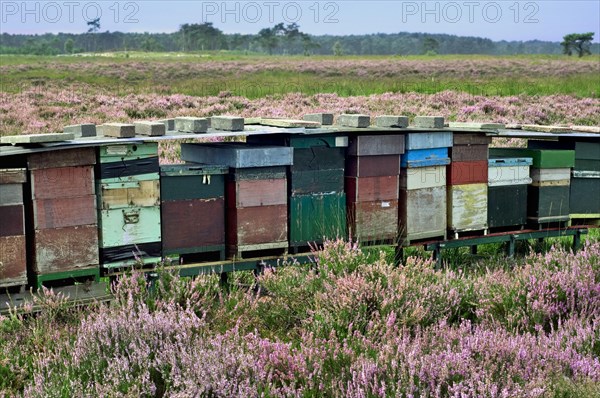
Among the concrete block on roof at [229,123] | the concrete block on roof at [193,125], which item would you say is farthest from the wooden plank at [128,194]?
the concrete block on roof at [229,123]

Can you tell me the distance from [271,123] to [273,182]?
1471 millimetres

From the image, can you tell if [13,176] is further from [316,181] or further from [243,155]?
[316,181]

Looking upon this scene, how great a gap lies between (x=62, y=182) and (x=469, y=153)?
5.47 m

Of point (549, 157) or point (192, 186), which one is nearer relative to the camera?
point (192, 186)

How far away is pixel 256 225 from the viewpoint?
9.07 m

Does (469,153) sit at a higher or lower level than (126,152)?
lower

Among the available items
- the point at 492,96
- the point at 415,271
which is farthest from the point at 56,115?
the point at 415,271

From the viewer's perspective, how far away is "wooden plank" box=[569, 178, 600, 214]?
11.8 meters

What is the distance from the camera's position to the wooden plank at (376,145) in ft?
31.8

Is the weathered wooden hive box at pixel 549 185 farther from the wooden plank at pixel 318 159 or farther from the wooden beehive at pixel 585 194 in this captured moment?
the wooden plank at pixel 318 159

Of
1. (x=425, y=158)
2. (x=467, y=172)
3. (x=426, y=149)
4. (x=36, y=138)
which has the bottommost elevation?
(x=467, y=172)

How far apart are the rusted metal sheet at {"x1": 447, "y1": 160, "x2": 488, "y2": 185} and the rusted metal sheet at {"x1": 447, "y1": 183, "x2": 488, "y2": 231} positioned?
7 cm

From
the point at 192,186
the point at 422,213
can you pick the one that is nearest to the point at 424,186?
the point at 422,213

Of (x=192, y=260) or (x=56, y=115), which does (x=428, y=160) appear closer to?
(x=192, y=260)
